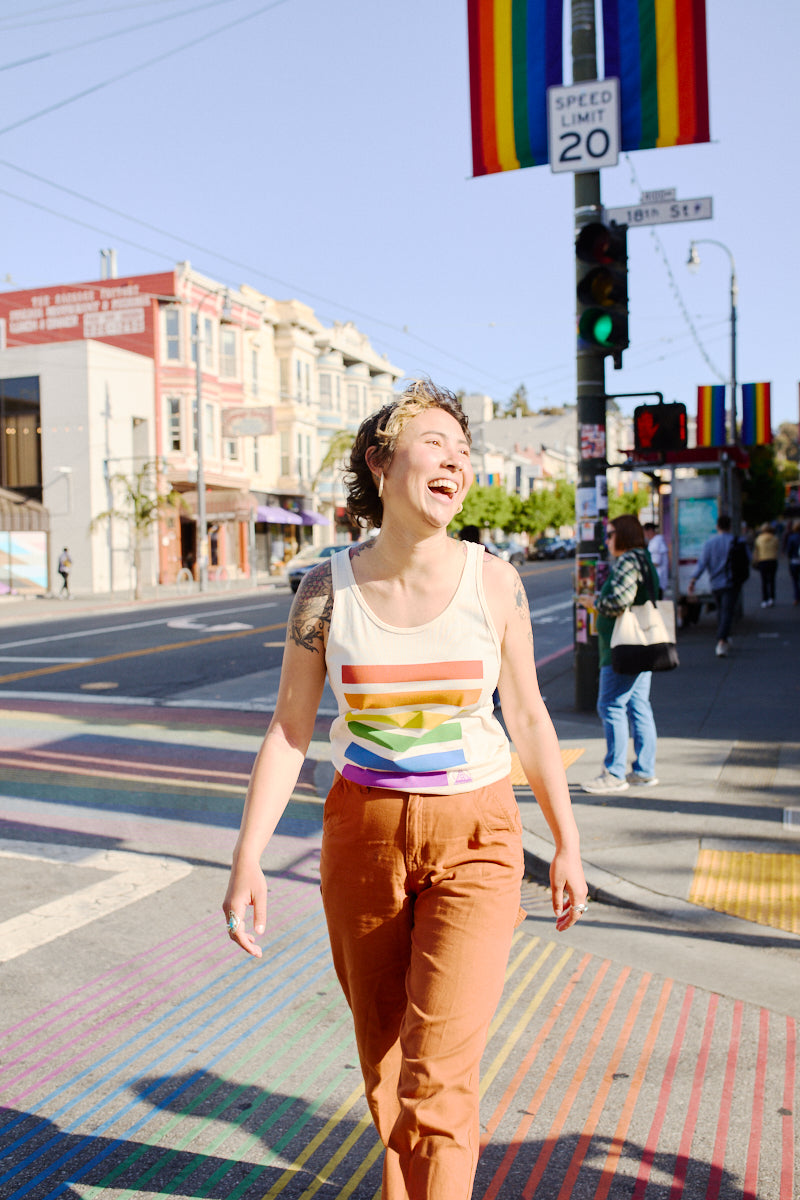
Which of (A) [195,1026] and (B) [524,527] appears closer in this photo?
(A) [195,1026]

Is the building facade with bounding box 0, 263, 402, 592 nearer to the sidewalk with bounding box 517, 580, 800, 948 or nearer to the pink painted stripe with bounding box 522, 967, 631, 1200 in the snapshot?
the sidewalk with bounding box 517, 580, 800, 948

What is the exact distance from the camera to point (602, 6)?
870cm

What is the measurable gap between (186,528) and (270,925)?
127 ft

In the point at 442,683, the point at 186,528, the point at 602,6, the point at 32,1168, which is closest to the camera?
the point at 442,683

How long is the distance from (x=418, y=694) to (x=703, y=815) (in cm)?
445

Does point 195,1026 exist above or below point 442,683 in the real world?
below

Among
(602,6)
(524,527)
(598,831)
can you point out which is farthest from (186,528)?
(598,831)

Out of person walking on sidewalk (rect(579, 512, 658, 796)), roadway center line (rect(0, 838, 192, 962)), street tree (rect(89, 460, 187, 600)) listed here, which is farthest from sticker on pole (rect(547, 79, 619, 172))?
street tree (rect(89, 460, 187, 600))

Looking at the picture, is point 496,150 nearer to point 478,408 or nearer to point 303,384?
point 303,384

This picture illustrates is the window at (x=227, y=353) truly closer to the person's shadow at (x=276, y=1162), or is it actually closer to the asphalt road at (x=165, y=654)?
the asphalt road at (x=165, y=654)

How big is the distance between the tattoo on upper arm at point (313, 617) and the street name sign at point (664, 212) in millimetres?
7234

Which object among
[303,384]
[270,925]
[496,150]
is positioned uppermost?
[303,384]

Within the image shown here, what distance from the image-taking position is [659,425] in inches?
339

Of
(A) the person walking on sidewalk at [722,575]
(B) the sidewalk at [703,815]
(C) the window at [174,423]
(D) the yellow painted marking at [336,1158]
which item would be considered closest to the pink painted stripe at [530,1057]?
(D) the yellow painted marking at [336,1158]
